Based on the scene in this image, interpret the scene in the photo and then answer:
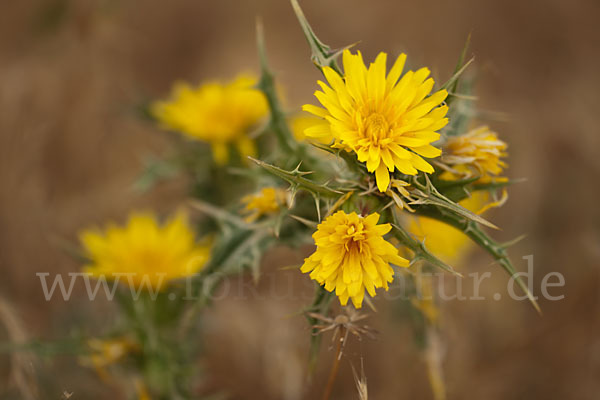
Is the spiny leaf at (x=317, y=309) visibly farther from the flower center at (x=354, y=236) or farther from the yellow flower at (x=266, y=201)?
the yellow flower at (x=266, y=201)

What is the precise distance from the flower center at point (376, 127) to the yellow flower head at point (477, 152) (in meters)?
0.28

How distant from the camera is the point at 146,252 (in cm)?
230

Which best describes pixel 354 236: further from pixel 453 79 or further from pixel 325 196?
pixel 453 79

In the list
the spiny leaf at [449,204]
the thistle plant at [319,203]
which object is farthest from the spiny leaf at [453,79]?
the spiny leaf at [449,204]

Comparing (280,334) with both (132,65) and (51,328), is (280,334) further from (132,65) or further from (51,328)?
(132,65)

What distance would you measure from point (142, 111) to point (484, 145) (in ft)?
5.39

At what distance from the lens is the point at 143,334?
213 cm

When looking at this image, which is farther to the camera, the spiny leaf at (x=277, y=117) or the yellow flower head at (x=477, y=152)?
the spiny leaf at (x=277, y=117)

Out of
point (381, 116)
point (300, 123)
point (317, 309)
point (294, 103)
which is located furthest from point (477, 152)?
point (294, 103)

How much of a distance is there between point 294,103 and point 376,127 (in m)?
2.96

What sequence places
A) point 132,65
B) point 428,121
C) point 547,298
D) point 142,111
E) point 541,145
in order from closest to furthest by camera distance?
point 428,121 < point 142,111 < point 547,298 < point 541,145 < point 132,65

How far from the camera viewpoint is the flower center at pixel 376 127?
134cm

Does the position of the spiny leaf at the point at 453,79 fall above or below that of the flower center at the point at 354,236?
above

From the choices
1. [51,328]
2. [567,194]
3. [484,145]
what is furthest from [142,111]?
[567,194]
